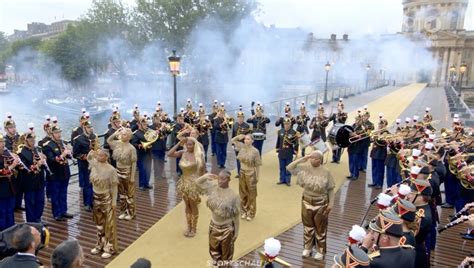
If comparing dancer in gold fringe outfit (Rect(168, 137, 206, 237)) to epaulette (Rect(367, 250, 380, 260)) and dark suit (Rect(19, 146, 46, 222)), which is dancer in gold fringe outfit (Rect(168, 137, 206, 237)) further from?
epaulette (Rect(367, 250, 380, 260))

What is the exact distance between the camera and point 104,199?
7535 mm

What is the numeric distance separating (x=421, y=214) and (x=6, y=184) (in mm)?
7936

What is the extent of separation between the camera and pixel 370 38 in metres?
43.5

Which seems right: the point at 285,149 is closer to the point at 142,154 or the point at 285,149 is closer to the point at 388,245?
the point at 142,154

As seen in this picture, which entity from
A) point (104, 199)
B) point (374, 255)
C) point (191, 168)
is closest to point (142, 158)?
point (191, 168)

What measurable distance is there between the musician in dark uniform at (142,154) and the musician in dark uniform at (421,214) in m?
7.93

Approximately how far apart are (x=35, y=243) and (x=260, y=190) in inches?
336

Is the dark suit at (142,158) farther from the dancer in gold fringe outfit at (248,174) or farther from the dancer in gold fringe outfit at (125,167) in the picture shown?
the dancer in gold fringe outfit at (248,174)

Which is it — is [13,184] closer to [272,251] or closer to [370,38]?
[272,251]

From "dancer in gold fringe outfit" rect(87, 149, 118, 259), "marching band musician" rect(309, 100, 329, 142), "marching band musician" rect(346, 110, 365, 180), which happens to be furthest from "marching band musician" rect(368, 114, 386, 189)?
"dancer in gold fringe outfit" rect(87, 149, 118, 259)

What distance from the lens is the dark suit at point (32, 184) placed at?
28.2 ft

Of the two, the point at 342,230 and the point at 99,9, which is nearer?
the point at 342,230

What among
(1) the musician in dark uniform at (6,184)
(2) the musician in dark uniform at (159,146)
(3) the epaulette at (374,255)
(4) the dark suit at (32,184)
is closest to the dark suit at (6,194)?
(1) the musician in dark uniform at (6,184)

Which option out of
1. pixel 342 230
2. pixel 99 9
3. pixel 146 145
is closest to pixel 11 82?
pixel 99 9
